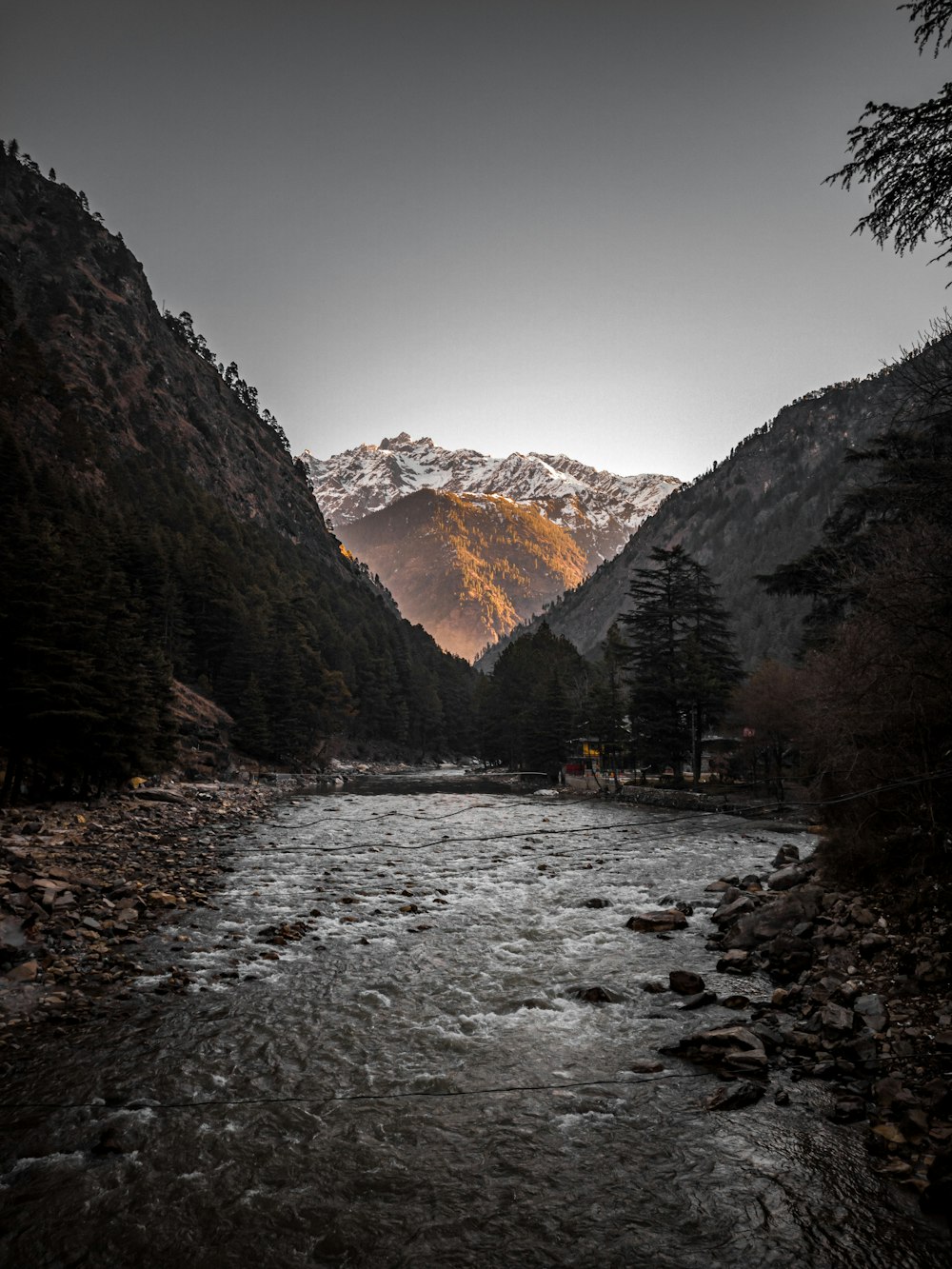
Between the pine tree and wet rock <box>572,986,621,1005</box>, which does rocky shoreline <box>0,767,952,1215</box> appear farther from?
the pine tree

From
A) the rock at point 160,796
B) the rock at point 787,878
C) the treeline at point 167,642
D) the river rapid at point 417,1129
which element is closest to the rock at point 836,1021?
the river rapid at point 417,1129

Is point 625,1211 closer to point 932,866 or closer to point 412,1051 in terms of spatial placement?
point 412,1051

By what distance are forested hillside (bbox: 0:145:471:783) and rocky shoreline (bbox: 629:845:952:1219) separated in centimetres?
2323

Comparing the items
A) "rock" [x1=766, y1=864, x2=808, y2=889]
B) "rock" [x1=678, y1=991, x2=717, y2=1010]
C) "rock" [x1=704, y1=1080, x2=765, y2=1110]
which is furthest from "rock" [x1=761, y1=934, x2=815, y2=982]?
"rock" [x1=766, y1=864, x2=808, y2=889]

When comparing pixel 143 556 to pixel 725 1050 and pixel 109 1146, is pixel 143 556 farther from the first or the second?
pixel 725 1050

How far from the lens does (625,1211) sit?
19.2 ft

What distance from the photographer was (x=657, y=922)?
49.3 feet

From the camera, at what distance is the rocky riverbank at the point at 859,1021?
254 inches

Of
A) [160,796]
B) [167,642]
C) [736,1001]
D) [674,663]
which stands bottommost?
[160,796]

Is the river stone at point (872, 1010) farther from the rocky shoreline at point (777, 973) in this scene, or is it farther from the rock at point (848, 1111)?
the rock at point (848, 1111)

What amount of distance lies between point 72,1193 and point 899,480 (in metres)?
25.4

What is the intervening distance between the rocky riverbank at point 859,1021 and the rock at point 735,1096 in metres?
0.01

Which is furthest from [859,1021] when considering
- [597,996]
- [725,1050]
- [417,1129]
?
[417,1129]

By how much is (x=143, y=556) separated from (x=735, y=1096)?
6475 cm
